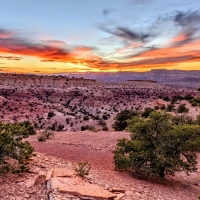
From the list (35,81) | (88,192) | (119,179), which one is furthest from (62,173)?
(35,81)

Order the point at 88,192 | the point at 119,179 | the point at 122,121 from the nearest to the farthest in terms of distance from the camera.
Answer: the point at 88,192, the point at 119,179, the point at 122,121

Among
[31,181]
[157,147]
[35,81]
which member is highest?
[157,147]

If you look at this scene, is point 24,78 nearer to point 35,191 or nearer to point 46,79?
point 46,79

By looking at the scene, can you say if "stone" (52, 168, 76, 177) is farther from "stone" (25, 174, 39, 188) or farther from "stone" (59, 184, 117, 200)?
"stone" (59, 184, 117, 200)

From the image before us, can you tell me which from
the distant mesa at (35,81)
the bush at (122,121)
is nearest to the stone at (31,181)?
the bush at (122,121)

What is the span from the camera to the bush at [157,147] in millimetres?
11898

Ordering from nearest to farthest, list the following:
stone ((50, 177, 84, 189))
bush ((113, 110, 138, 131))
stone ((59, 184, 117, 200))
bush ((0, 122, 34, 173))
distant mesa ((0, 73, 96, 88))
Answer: stone ((59, 184, 117, 200)) < stone ((50, 177, 84, 189)) < bush ((0, 122, 34, 173)) < bush ((113, 110, 138, 131)) < distant mesa ((0, 73, 96, 88))

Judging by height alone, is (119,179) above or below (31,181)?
below

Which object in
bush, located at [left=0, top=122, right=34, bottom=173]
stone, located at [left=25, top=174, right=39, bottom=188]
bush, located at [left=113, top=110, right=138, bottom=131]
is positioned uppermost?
bush, located at [left=0, top=122, right=34, bottom=173]

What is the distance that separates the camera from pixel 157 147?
12203 millimetres

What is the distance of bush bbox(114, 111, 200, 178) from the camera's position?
39.0ft

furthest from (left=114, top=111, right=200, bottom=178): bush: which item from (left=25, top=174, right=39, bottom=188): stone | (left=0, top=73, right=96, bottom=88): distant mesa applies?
(left=0, top=73, right=96, bottom=88): distant mesa

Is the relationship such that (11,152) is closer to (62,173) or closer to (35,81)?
(62,173)

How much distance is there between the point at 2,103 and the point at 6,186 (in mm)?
48409
